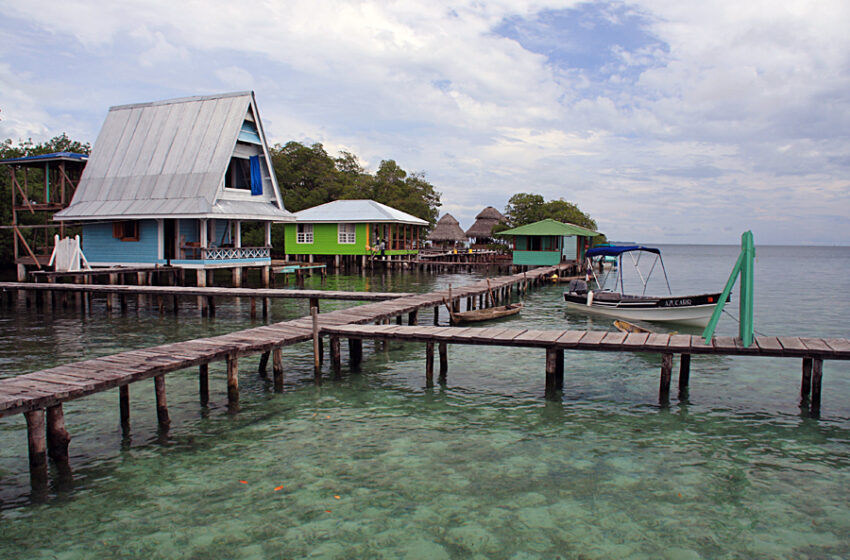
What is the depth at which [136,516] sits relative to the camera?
6375mm

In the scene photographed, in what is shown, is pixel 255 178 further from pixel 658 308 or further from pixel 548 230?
pixel 658 308

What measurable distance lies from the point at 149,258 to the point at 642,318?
2203 cm

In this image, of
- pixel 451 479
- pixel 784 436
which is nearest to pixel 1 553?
pixel 451 479

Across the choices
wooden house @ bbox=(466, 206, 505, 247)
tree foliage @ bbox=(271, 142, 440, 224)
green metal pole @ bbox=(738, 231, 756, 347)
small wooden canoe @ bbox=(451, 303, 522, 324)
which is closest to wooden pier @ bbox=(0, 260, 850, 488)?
green metal pole @ bbox=(738, 231, 756, 347)

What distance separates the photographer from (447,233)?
6262 centimetres

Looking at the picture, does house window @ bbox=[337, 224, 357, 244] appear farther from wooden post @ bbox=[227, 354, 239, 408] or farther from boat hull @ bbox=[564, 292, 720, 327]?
wooden post @ bbox=[227, 354, 239, 408]

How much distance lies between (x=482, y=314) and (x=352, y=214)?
2420 cm

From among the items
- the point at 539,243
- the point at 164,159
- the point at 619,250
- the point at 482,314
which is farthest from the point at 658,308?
the point at 164,159

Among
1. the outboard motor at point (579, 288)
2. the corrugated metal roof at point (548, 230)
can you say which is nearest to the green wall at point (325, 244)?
the corrugated metal roof at point (548, 230)

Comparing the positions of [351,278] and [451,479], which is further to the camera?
[351,278]

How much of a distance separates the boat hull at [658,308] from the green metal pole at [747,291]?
27.5 feet

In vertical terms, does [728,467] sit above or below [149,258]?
below

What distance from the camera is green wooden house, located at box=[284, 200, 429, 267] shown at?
4200 centimetres

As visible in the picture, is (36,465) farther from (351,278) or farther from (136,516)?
(351,278)
